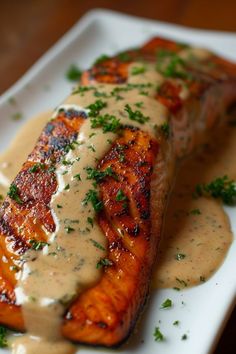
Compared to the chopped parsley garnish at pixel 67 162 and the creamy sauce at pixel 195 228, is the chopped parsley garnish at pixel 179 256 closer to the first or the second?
the creamy sauce at pixel 195 228

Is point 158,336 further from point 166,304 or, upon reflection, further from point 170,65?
point 170,65

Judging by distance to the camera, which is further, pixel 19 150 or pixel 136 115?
pixel 19 150

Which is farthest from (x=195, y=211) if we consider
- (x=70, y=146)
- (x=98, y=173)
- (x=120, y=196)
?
(x=70, y=146)

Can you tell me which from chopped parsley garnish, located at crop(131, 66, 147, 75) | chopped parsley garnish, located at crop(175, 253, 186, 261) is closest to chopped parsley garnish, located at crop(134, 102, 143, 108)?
chopped parsley garnish, located at crop(131, 66, 147, 75)

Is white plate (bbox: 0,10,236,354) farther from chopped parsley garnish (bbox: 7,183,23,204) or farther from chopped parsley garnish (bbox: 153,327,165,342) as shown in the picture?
chopped parsley garnish (bbox: 7,183,23,204)

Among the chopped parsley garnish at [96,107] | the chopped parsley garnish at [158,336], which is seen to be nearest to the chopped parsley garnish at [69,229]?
the chopped parsley garnish at [158,336]

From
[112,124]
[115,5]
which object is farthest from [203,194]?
[115,5]
